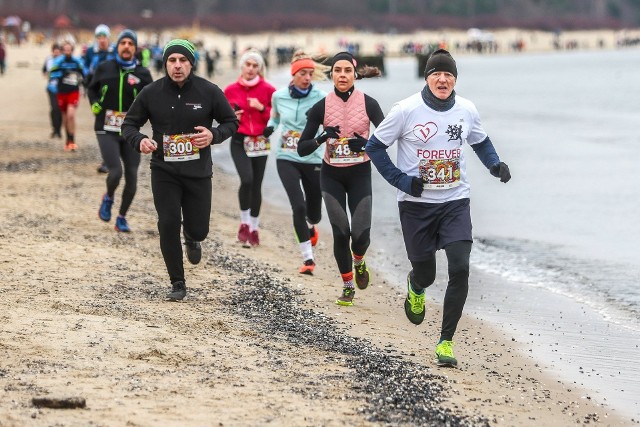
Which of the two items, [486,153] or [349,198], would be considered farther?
[349,198]

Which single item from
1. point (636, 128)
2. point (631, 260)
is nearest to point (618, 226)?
point (631, 260)

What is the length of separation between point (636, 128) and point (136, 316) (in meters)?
30.0

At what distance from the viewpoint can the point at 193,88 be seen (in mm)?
8594

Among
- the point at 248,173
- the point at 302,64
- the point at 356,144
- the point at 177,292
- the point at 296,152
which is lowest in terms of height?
the point at 177,292

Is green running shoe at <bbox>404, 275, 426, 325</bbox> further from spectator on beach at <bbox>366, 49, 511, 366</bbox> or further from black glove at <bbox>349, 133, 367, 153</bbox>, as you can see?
black glove at <bbox>349, 133, 367, 153</bbox>

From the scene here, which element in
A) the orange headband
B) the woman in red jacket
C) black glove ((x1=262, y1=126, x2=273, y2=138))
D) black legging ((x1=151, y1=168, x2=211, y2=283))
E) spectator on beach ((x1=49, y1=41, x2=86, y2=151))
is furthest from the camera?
spectator on beach ((x1=49, y1=41, x2=86, y2=151))

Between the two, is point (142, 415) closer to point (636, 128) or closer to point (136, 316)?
point (136, 316)

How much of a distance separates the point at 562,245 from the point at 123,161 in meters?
5.45

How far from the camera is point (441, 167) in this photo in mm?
7438

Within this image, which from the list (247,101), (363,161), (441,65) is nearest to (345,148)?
(363,161)

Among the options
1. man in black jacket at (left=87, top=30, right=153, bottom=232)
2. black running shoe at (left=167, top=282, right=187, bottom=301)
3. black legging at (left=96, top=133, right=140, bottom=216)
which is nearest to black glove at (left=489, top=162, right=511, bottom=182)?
black running shoe at (left=167, top=282, right=187, bottom=301)

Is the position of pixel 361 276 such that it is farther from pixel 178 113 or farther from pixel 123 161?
pixel 123 161

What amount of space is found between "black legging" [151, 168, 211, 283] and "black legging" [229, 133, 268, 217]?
2633 millimetres

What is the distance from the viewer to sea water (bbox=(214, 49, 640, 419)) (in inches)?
345
